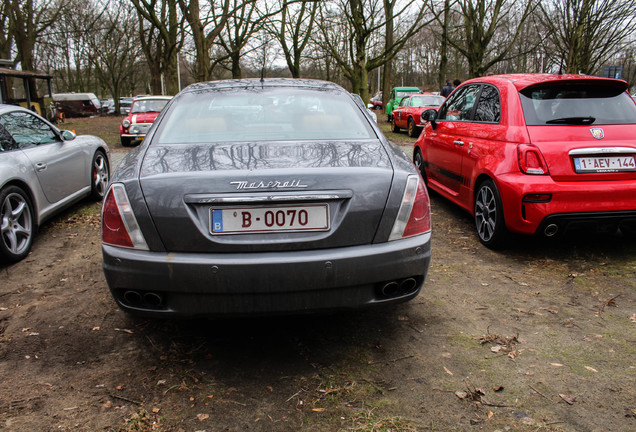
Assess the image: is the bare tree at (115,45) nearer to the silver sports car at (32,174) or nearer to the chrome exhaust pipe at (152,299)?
the silver sports car at (32,174)

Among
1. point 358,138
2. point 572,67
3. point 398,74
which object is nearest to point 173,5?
point 572,67

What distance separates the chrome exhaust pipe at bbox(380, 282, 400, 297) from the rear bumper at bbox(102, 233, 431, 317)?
0.02 metres

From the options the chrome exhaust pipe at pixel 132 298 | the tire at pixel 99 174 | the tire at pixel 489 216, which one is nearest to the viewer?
the chrome exhaust pipe at pixel 132 298

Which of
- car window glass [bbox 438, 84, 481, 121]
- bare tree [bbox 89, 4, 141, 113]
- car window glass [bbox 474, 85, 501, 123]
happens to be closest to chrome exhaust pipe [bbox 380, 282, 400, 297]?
car window glass [bbox 474, 85, 501, 123]

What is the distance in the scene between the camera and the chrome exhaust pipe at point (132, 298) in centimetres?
245

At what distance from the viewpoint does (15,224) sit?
14.6ft

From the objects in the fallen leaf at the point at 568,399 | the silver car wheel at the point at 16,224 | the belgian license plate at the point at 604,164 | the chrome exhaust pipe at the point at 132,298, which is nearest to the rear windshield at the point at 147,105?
the silver car wheel at the point at 16,224

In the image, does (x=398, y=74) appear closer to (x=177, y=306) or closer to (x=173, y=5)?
(x=173, y=5)

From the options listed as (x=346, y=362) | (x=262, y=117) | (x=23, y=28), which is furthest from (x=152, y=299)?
(x=23, y=28)

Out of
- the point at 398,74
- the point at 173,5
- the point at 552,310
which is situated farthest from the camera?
the point at 398,74

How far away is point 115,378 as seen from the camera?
2.56 m

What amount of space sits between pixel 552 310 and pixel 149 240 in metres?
2.61

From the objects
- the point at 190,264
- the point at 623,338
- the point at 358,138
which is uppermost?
the point at 358,138

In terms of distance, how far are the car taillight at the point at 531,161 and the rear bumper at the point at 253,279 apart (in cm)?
214
